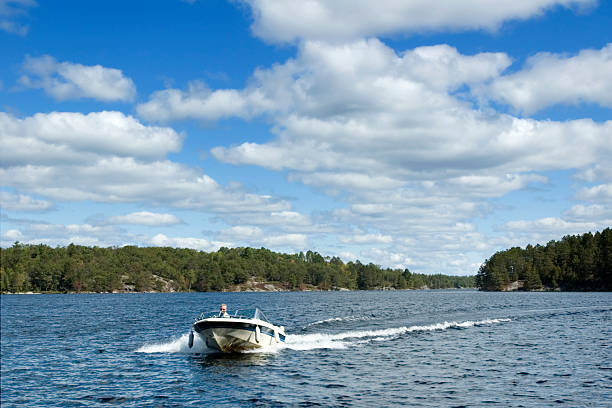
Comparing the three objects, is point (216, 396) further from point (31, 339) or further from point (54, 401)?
point (31, 339)

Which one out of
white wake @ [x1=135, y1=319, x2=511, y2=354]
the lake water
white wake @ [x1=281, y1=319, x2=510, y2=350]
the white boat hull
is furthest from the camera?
white wake @ [x1=281, y1=319, x2=510, y2=350]

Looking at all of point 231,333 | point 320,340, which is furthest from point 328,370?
point 320,340

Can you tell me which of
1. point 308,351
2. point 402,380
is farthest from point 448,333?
point 402,380

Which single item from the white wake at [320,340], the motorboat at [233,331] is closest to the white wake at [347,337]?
the white wake at [320,340]

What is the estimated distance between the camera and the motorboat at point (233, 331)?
131ft

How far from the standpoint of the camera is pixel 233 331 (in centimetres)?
4041

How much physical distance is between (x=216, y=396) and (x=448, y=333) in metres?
34.1

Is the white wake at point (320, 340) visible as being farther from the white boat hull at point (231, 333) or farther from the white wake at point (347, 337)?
the white boat hull at point (231, 333)

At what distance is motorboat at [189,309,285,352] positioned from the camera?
4003cm

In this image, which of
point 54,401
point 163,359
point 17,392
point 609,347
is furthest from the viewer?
point 609,347

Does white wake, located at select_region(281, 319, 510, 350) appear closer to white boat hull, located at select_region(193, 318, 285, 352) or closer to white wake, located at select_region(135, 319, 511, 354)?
white wake, located at select_region(135, 319, 511, 354)

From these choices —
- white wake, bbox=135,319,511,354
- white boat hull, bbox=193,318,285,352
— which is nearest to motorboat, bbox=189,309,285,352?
white boat hull, bbox=193,318,285,352

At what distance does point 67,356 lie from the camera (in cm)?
4212

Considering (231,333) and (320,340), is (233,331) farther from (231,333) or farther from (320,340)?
(320,340)
